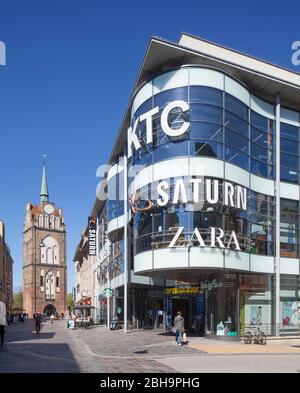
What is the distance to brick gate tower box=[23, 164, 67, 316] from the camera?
130m

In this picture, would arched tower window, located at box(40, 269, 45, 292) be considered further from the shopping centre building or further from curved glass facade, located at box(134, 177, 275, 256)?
curved glass facade, located at box(134, 177, 275, 256)

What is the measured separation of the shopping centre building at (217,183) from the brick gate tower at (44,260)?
101 m

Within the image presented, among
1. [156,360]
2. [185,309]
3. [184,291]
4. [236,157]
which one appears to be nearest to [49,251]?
[185,309]

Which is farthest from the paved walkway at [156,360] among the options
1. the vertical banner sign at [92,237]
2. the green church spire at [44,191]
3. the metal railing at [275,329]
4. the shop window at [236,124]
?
the green church spire at [44,191]

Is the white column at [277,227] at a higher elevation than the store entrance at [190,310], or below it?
higher

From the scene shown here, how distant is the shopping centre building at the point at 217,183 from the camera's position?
27484 mm

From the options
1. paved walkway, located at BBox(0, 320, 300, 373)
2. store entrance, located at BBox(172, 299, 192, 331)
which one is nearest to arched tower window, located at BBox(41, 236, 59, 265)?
store entrance, located at BBox(172, 299, 192, 331)

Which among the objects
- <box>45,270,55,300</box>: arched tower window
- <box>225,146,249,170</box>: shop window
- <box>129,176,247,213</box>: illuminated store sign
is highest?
<box>225,146,249,170</box>: shop window

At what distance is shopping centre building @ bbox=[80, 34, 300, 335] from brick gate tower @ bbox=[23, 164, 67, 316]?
331 ft

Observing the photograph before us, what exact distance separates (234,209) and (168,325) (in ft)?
41.1

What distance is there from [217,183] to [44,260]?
365ft

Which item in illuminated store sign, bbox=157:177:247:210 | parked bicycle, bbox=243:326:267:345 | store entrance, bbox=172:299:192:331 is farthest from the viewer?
store entrance, bbox=172:299:192:331

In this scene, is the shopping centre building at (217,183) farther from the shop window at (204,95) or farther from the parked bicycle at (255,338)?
the parked bicycle at (255,338)
